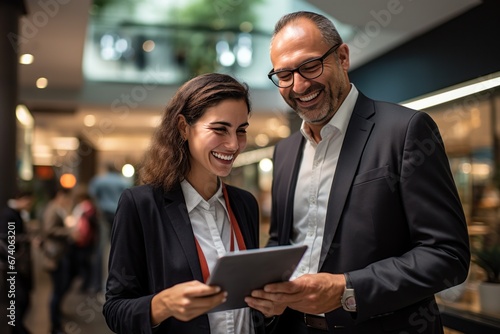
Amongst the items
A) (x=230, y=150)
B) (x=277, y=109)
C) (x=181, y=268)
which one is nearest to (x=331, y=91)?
(x=230, y=150)

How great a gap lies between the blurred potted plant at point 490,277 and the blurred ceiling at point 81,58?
2.42m

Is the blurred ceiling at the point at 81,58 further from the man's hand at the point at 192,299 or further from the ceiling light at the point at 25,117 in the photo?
the man's hand at the point at 192,299

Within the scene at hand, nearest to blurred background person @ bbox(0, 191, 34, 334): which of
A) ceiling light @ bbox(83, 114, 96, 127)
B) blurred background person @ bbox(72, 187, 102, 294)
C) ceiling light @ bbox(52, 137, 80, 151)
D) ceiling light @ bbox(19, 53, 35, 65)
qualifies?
blurred background person @ bbox(72, 187, 102, 294)

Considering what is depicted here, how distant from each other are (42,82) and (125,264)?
9137 millimetres

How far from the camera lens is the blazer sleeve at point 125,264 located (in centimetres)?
175

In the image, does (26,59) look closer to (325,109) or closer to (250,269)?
(325,109)

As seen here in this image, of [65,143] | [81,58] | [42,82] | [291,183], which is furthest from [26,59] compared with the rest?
[65,143]

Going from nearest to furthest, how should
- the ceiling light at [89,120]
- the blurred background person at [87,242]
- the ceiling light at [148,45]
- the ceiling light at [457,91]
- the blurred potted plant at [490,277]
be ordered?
the blurred potted plant at [490,277] → the ceiling light at [457,91] → the blurred background person at [87,242] → the ceiling light at [148,45] → the ceiling light at [89,120]

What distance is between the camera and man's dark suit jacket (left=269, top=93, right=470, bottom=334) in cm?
178

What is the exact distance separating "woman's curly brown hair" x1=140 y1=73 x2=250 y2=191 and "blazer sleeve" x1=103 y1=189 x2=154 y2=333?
0.51 feet

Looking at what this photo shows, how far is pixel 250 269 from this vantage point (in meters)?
1.39

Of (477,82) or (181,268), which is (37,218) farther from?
(181,268)

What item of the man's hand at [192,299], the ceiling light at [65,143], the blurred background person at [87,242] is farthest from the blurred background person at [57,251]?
the ceiling light at [65,143]

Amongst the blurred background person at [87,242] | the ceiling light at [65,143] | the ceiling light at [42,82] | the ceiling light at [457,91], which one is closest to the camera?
the ceiling light at [457,91]
